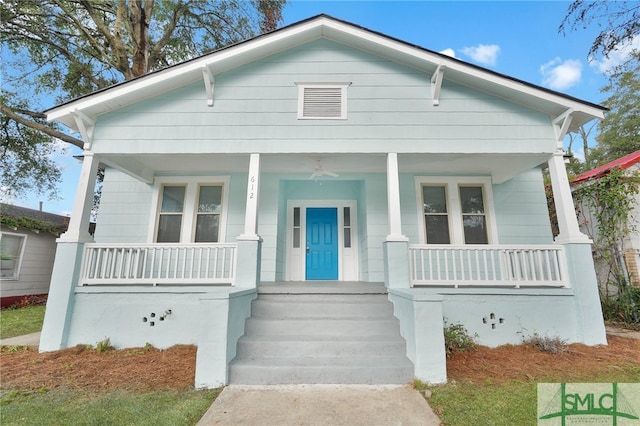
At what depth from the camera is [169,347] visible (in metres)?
4.66

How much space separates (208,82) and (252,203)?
242 centimetres

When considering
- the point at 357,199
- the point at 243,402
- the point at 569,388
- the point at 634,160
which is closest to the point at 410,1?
the point at 357,199

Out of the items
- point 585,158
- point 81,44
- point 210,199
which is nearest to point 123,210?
point 210,199

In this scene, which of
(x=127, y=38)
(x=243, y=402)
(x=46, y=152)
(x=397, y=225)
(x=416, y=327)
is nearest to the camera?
(x=243, y=402)

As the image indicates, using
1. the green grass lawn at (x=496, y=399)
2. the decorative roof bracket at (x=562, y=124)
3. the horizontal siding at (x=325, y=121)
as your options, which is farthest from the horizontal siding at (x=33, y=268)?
the decorative roof bracket at (x=562, y=124)

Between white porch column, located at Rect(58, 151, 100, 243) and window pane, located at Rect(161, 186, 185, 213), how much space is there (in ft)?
5.33

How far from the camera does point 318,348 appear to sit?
12.7 ft

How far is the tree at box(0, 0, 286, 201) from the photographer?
9.31 m

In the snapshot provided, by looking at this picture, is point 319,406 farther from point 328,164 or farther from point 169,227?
point 169,227

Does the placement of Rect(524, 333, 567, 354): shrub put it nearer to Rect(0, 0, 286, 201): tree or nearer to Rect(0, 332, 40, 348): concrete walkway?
Rect(0, 332, 40, 348): concrete walkway

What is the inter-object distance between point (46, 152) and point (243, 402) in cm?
1310

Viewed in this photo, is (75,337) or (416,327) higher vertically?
(416,327)

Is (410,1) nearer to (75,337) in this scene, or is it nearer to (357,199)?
(357,199)

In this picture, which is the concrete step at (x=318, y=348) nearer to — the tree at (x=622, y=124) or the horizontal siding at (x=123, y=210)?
the horizontal siding at (x=123, y=210)
